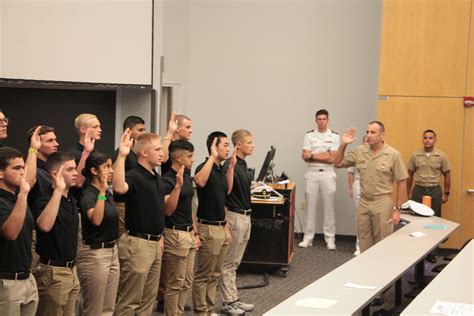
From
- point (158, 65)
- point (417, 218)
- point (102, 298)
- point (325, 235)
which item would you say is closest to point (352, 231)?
point (325, 235)

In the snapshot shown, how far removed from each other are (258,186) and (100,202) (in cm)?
378

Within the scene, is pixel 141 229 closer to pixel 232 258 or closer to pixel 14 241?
pixel 14 241

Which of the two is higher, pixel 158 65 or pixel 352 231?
pixel 158 65

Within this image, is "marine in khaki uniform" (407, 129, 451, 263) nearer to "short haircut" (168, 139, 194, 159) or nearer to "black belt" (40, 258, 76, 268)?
"short haircut" (168, 139, 194, 159)

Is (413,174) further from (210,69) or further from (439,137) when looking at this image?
(210,69)

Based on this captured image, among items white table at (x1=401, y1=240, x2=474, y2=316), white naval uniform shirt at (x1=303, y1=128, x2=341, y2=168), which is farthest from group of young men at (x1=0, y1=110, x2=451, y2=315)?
white naval uniform shirt at (x1=303, y1=128, x2=341, y2=168)

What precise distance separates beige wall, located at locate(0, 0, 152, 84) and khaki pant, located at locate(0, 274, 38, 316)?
3415 mm

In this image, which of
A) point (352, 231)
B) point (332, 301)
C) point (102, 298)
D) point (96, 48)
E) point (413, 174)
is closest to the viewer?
point (332, 301)

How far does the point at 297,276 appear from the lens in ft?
27.5

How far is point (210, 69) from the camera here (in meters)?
11.0

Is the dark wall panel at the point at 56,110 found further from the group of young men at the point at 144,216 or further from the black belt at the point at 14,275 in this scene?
the black belt at the point at 14,275

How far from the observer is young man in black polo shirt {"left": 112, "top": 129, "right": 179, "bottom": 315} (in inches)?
210

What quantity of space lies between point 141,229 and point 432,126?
18.3 feet

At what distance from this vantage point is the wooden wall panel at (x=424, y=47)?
31.9 ft
